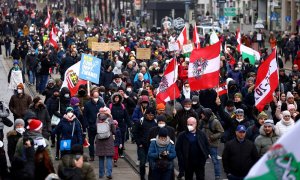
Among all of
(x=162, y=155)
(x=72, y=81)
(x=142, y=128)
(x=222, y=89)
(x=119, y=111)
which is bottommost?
(x=222, y=89)

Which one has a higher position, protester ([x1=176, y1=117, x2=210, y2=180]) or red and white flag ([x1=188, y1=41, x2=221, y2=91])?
red and white flag ([x1=188, y1=41, x2=221, y2=91])

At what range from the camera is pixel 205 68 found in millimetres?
21922

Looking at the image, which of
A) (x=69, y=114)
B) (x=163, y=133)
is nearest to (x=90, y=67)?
(x=69, y=114)

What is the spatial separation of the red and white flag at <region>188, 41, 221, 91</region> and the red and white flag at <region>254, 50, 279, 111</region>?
0.94 metres

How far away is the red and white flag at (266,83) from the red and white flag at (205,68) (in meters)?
0.94

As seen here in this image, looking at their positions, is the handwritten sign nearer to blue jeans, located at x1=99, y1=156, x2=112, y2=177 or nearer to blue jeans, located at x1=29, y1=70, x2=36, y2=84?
blue jeans, located at x1=99, y1=156, x2=112, y2=177

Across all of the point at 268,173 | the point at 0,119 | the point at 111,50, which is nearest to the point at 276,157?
the point at 268,173

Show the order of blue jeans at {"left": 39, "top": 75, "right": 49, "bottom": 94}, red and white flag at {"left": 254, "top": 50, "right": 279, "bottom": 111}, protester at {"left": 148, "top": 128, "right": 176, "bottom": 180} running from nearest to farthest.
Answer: protester at {"left": 148, "top": 128, "right": 176, "bottom": 180}
red and white flag at {"left": 254, "top": 50, "right": 279, "bottom": 111}
blue jeans at {"left": 39, "top": 75, "right": 49, "bottom": 94}

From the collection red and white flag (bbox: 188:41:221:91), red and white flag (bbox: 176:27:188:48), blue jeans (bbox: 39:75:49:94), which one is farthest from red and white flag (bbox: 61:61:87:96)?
red and white flag (bbox: 176:27:188:48)

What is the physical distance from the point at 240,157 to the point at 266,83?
21.0ft

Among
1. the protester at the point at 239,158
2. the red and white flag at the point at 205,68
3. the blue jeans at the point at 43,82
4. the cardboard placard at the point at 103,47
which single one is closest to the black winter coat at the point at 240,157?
the protester at the point at 239,158

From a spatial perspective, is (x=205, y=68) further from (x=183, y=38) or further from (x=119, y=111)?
(x=183, y=38)

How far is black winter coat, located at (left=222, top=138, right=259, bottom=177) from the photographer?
48.4ft

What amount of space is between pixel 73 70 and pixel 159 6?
60.2 metres
